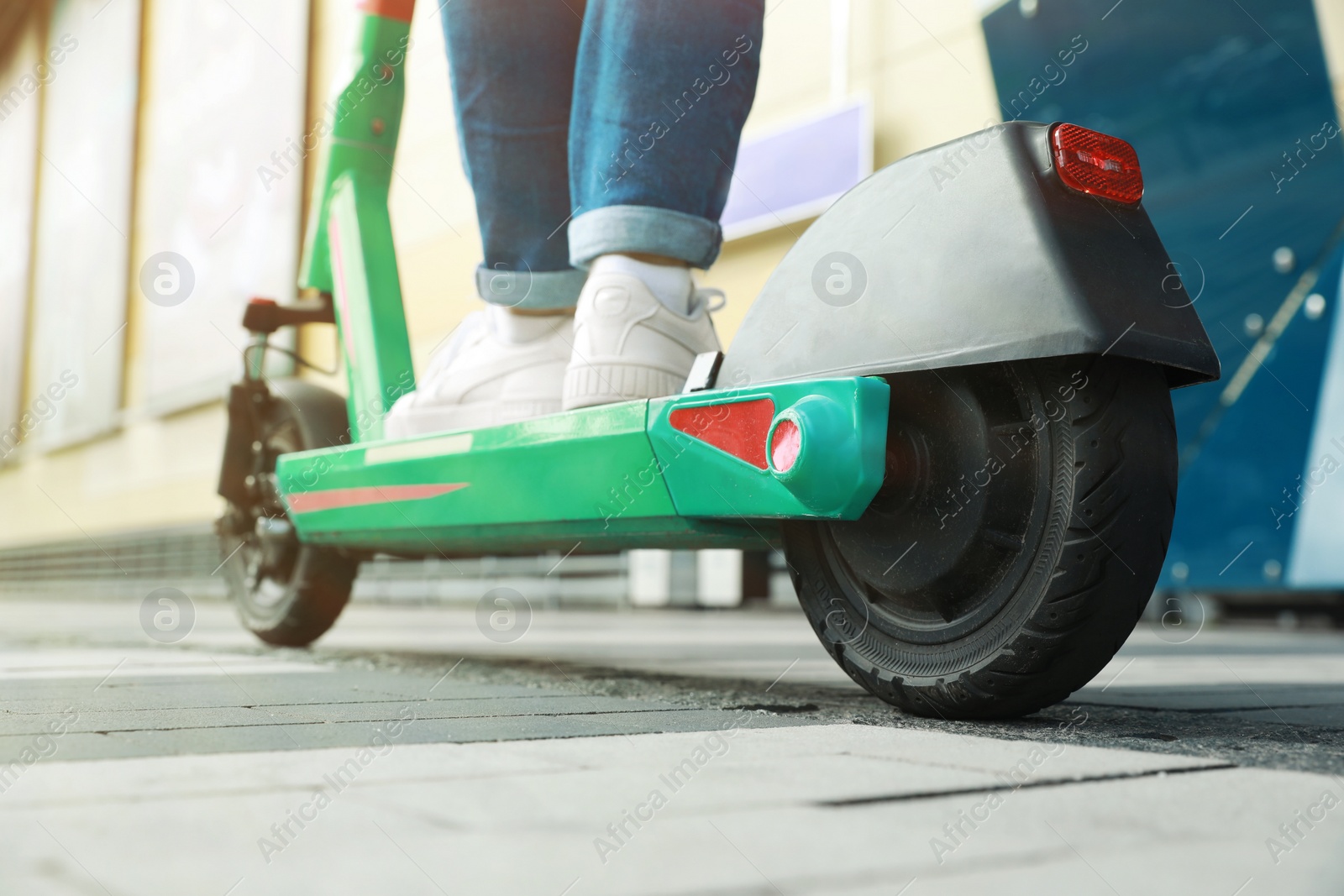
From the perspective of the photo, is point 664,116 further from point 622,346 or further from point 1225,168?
point 1225,168

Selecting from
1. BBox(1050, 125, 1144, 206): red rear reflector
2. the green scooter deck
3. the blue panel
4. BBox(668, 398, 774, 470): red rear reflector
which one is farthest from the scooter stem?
the blue panel

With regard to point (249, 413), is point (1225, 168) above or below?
above

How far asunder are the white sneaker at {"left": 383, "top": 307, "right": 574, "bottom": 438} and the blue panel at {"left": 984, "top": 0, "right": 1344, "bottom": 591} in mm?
2413

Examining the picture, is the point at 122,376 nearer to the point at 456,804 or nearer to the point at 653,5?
the point at 653,5

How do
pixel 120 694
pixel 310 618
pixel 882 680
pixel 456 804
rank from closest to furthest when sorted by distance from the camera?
1. pixel 456 804
2. pixel 882 680
3. pixel 120 694
4. pixel 310 618

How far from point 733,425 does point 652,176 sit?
36 centimetres

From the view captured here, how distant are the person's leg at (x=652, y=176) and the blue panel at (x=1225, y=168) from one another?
2426mm

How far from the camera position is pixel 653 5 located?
133 centimetres

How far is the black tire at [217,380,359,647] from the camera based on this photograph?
205 centimetres

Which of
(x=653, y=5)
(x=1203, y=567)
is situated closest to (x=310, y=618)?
(x=653, y=5)

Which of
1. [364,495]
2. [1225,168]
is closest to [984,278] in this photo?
[364,495]

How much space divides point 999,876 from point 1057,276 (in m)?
0.60

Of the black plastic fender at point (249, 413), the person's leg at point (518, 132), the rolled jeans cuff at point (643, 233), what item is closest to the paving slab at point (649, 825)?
the rolled jeans cuff at point (643, 233)

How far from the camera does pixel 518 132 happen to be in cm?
167
